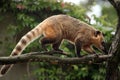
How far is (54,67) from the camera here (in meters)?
7.95

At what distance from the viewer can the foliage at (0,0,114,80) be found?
7.89 meters

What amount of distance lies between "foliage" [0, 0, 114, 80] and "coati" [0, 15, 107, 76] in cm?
176

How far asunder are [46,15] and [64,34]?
95.7 inches

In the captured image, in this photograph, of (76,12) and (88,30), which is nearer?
(88,30)

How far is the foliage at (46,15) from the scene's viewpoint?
7891mm

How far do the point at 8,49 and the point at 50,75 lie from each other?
854 millimetres

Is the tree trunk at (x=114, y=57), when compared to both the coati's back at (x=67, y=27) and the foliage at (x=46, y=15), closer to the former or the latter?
the coati's back at (x=67, y=27)

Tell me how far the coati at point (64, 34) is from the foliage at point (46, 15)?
1760 mm

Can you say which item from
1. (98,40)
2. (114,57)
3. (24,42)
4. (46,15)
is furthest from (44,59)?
(46,15)

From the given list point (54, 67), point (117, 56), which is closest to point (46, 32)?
point (117, 56)

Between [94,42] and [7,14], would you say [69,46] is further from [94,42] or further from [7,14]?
[94,42]

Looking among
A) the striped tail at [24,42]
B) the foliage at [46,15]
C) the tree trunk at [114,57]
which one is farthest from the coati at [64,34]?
the foliage at [46,15]

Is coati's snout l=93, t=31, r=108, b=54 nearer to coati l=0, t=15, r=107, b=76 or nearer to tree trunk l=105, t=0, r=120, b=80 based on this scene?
coati l=0, t=15, r=107, b=76

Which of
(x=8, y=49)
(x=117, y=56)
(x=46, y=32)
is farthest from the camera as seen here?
(x=8, y=49)
